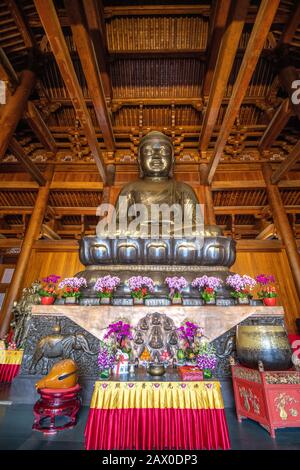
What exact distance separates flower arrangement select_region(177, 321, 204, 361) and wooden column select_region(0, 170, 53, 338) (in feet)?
10.4

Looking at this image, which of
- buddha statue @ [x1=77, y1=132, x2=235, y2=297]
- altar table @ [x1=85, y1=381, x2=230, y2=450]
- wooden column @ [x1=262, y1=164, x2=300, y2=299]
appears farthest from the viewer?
wooden column @ [x1=262, y1=164, x2=300, y2=299]

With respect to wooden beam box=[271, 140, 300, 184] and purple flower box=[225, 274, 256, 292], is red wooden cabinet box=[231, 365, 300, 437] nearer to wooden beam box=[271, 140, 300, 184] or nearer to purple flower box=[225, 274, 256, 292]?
purple flower box=[225, 274, 256, 292]

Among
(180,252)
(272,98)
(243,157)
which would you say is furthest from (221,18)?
(180,252)

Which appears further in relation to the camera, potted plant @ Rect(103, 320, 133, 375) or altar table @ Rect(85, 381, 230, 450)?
potted plant @ Rect(103, 320, 133, 375)

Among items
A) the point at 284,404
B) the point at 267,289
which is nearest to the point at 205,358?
the point at 284,404

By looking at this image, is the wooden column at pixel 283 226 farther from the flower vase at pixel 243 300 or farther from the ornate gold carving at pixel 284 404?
the ornate gold carving at pixel 284 404

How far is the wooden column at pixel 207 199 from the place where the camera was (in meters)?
5.74

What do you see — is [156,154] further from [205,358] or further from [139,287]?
[205,358]

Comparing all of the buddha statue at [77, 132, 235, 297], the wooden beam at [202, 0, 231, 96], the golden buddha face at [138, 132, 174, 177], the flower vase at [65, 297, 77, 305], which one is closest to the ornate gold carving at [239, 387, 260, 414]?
the buddha statue at [77, 132, 235, 297]

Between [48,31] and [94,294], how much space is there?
2783 millimetres

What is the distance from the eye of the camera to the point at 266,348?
2062 mm

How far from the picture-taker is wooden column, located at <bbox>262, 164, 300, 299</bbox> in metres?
4.86

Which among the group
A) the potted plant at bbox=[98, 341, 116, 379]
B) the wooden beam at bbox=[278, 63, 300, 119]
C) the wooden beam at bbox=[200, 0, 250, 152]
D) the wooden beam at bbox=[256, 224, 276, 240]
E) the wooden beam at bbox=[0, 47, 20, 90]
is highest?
the wooden beam at bbox=[278, 63, 300, 119]

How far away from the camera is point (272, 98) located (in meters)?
6.11
